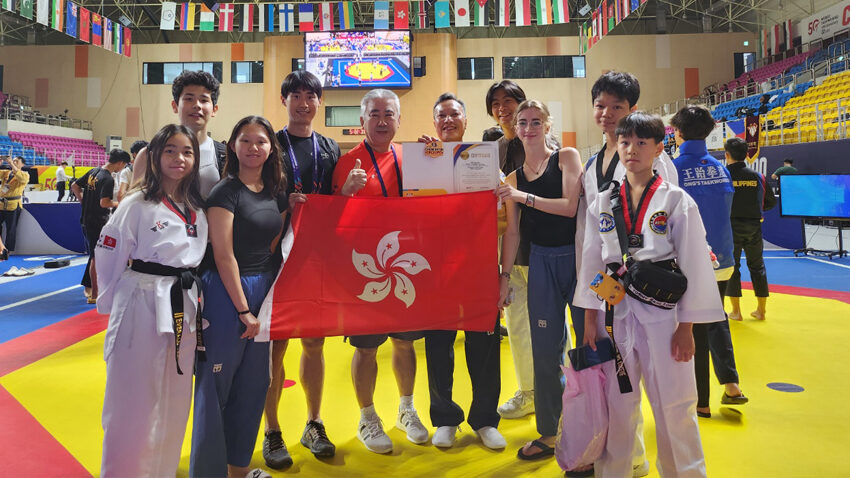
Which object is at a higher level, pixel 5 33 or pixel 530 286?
pixel 5 33

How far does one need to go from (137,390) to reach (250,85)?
20.6 metres

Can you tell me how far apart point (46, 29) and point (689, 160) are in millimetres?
28154

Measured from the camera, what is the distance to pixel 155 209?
1.91 meters

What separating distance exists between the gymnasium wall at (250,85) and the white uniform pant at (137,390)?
61.1 feet

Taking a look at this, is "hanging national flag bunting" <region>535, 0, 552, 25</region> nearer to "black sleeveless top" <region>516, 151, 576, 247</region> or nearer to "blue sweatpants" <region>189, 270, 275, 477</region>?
"black sleeveless top" <region>516, 151, 576, 247</region>

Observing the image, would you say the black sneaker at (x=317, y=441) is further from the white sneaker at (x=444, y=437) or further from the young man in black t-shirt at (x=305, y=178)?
the white sneaker at (x=444, y=437)

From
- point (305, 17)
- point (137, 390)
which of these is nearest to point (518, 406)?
point (137, 390)

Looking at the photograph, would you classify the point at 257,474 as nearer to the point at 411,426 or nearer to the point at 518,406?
the point at 411,426

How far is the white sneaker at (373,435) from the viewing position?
2.55 m

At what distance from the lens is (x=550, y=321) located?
8.10ft

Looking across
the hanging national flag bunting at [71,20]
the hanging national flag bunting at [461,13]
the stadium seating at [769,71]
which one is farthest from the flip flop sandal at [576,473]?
the stadium seating at [769,71]

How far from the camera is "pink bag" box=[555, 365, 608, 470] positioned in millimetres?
2053

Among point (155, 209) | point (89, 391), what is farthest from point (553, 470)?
point (89, 391)

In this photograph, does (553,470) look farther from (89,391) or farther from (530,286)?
(89,391)
